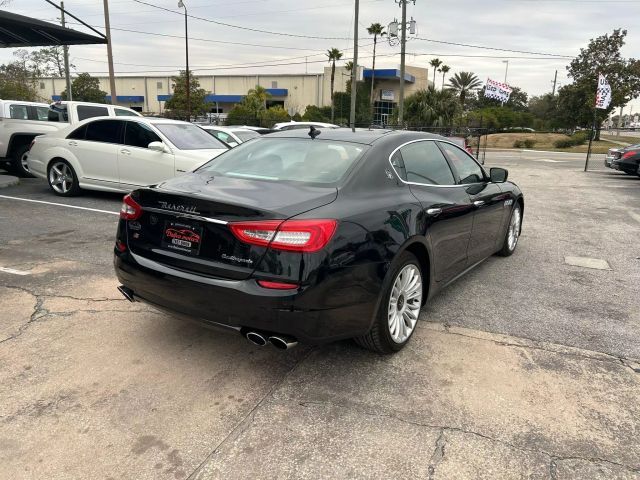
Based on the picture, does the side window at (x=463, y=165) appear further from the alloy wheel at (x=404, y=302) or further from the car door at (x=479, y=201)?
the alloy wheel at (x=404, y=302)

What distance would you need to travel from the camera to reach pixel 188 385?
3.11m

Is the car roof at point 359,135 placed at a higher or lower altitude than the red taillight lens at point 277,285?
higher

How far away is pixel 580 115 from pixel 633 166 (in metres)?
40.2

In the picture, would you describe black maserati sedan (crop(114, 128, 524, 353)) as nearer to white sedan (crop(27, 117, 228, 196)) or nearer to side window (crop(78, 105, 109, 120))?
white sedan (crop(27, 117, 228, 196))

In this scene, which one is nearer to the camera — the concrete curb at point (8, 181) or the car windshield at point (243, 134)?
the concrete curb at point (8, 181)

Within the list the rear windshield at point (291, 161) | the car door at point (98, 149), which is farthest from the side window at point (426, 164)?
the car door at point (98, 149)

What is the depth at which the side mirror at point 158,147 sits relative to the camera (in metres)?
8.28

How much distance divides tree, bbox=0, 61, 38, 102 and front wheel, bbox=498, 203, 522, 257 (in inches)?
1720

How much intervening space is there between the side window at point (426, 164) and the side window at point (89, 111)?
9819 millimetres

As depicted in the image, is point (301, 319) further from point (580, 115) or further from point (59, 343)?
point (580, 115)

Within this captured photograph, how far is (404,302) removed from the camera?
3.60 meters

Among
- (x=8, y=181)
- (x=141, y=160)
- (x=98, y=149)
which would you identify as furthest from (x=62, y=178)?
(x=8, y=181)

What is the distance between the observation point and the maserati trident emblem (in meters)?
3.05

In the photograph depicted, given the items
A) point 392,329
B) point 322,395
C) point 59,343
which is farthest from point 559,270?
point 59,343
